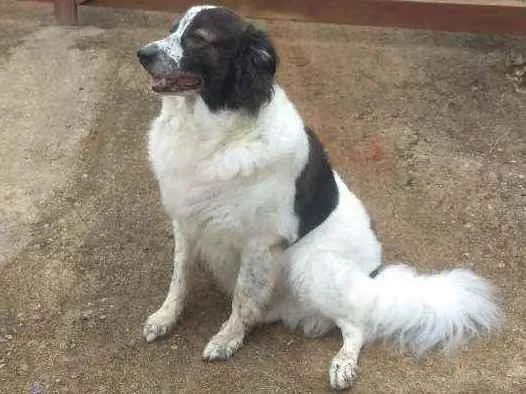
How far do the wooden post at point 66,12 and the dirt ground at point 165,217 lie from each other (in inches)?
4.2

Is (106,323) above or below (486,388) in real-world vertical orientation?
below

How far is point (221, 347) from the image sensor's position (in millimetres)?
3287

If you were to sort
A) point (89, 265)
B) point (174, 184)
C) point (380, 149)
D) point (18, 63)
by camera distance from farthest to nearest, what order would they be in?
1. point (18, 63)
2. point (380, 149)
3. point (89, 265)
4. point (174, 184)

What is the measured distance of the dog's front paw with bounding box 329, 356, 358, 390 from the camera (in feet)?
10.3

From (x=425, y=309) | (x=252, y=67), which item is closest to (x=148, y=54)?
(x=252, y=67)

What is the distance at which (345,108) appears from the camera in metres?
5.07

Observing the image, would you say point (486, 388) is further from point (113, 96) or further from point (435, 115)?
point (113, 96)

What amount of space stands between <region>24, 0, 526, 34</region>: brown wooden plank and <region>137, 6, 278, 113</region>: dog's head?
294 cm

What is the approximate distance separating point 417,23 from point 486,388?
3.31 m

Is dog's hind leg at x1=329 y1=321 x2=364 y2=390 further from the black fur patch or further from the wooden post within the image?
the wooden post

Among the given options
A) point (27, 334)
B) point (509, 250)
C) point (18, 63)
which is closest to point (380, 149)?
point (509, 250)

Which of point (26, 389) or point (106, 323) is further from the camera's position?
point (106, 323)

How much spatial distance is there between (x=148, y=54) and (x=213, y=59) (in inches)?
9.8

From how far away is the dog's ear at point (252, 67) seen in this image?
288cm
